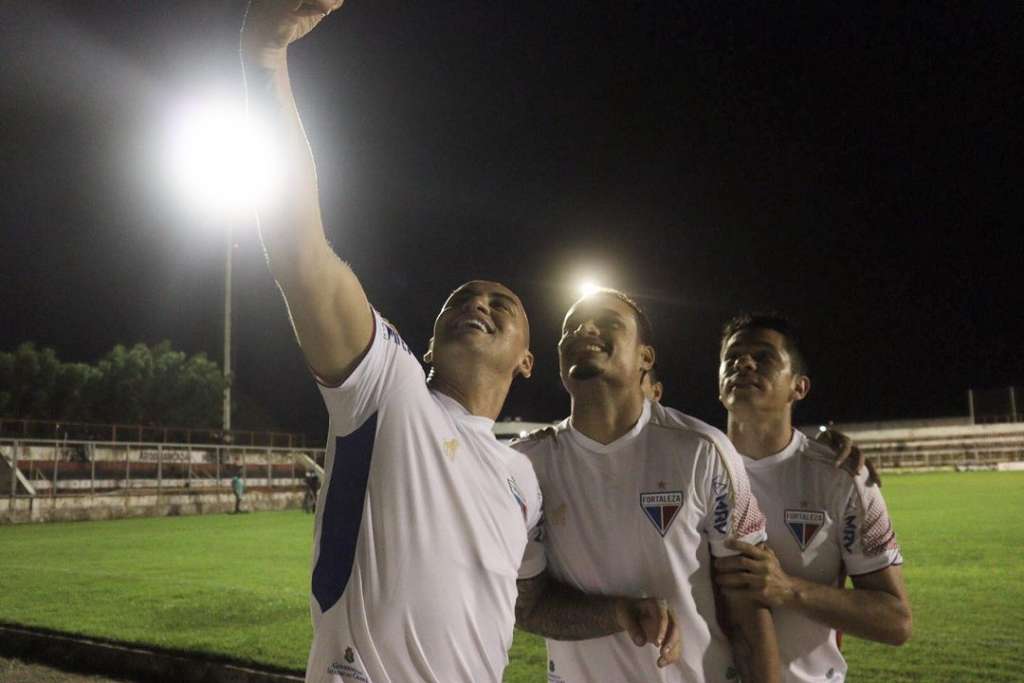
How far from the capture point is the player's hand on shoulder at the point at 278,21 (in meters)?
1.98

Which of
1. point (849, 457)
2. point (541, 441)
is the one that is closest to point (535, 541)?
point (541, 441)

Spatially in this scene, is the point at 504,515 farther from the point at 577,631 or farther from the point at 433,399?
the point at 577,631

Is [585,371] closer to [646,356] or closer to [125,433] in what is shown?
[646,356]

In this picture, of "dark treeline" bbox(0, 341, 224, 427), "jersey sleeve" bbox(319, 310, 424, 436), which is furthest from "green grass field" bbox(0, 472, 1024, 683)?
"dark treeline" bbox(0, 341, 224, 427)

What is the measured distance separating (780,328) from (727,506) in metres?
1.01

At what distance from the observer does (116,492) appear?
94.1 feet

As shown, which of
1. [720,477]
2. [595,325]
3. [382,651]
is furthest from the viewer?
[595,325]

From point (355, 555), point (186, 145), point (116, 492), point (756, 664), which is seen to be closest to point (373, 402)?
point (355, 555)

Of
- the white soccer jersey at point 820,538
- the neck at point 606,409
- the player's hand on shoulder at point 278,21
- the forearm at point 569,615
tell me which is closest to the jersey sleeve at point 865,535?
the white soccer jersey at point 820,538

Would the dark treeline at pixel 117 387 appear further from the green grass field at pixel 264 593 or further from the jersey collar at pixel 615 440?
the jersey collar at pixel 615 440

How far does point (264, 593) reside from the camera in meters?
11.0

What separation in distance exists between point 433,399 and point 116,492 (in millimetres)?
29561

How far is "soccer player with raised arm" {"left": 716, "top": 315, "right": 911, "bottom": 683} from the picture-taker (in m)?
3.05

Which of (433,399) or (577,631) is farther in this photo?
(577,631)
